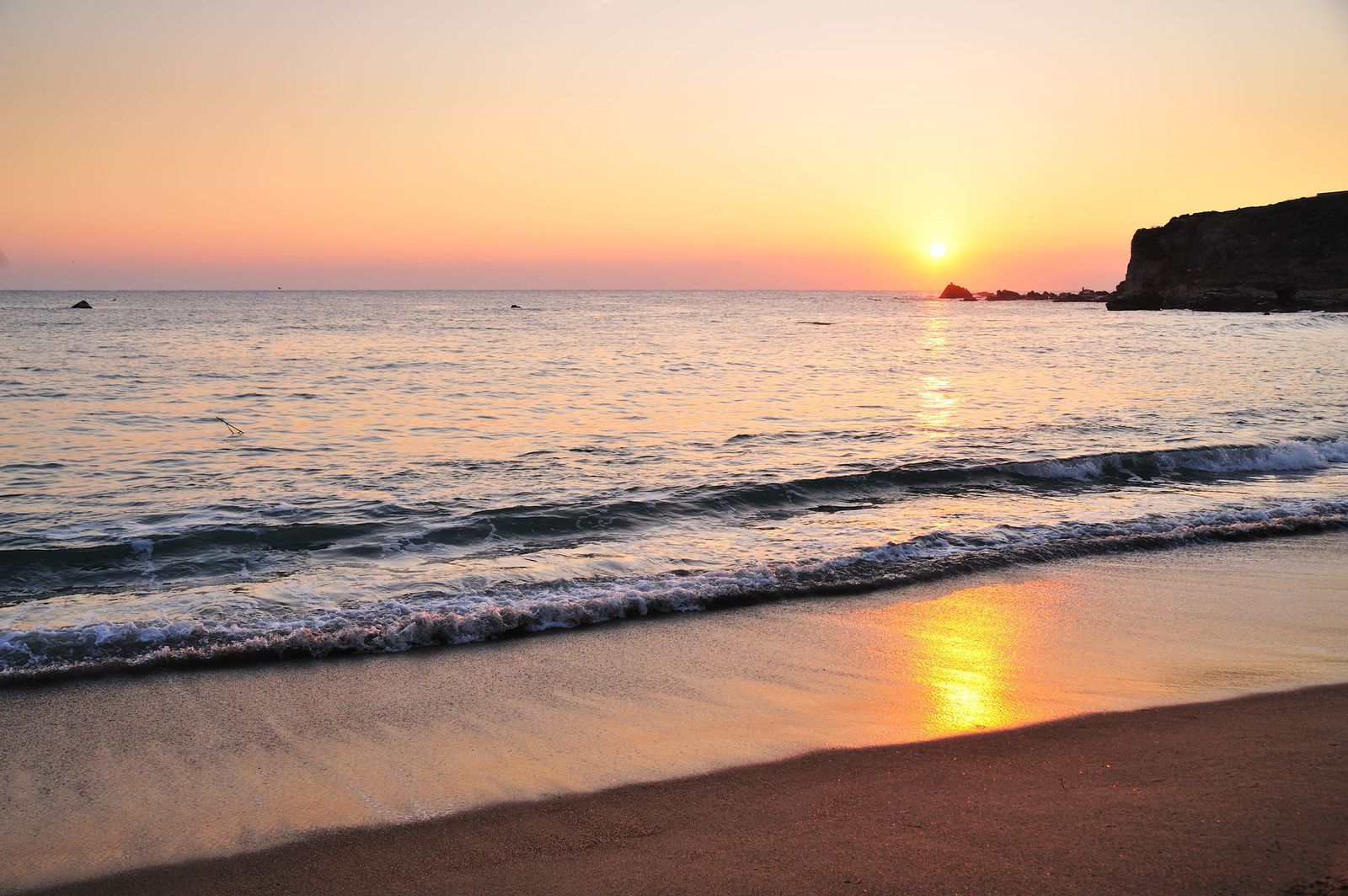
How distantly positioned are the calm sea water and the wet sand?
69cm

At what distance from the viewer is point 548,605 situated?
7.31m

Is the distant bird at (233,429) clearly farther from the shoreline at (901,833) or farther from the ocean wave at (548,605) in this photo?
the shoreline at (901,833)

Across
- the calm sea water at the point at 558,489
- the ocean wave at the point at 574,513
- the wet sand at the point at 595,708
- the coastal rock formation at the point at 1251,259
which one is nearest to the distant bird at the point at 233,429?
the calm sea water at the point at 558,489

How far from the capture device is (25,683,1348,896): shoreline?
3.51m

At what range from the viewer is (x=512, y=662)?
629 cm

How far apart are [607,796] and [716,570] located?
429cm

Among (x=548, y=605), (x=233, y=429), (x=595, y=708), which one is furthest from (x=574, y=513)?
(x=233, y=429)

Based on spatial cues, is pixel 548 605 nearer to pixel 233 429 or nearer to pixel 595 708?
pixel 595 708

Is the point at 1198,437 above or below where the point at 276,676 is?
above

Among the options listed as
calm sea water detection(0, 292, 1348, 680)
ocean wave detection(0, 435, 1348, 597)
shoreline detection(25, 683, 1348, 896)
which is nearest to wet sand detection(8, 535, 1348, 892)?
shoreline detection(25, 683, 1348, 896)

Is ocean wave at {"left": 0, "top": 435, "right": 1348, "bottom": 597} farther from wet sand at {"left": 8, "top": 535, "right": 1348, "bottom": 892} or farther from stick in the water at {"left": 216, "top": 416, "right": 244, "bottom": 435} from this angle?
stick in the water at {"left": 216, "top": 416, "right": 244, "bottom": 435}

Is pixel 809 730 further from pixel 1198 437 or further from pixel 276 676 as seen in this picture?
pixel 1198 437

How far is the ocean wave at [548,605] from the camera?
250 inches

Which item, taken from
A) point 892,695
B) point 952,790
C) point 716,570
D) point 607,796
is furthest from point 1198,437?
point 607,796
